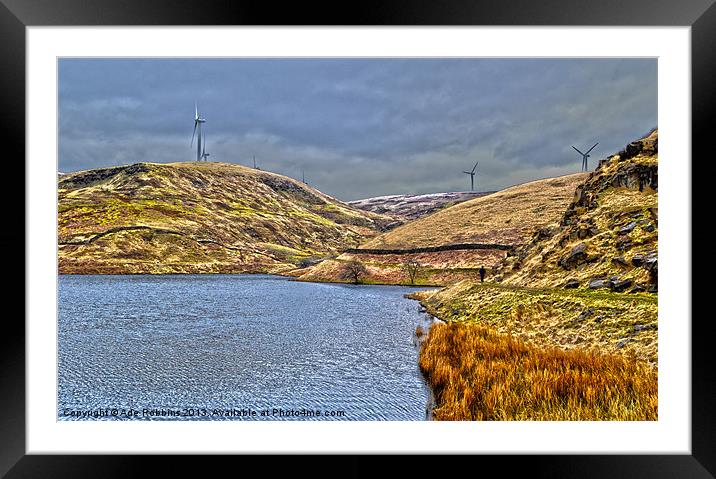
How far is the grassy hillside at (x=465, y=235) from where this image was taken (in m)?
65.9

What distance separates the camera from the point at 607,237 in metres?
22.1

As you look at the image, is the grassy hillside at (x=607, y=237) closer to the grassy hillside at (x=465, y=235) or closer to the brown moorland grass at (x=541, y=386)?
the brown moorland grass at (x=541, y=386)

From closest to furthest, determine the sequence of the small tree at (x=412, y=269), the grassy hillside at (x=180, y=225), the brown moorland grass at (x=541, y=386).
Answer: the brown moorland grass at (x=541, y=386)
the small tree at (x=412, y=269)
the grassy hillside at (x=180, y=225)

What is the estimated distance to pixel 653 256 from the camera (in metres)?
17.3

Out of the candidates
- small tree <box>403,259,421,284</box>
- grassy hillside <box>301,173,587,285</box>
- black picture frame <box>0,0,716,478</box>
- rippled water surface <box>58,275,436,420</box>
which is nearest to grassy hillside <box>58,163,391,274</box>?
grassy hillside <box>301,173,587,285</box>

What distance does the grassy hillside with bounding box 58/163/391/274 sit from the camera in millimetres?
96125

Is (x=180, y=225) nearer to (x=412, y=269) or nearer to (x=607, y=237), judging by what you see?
(x=412, y=269)

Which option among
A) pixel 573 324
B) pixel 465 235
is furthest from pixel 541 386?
pixel 465 235

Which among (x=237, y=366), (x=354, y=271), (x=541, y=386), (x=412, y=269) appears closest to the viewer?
(x=541, y=386)

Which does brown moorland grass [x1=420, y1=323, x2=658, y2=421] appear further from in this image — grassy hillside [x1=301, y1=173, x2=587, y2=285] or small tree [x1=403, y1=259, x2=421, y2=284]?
small tree [x1=403, y1=259, x2=421, y2=284]
